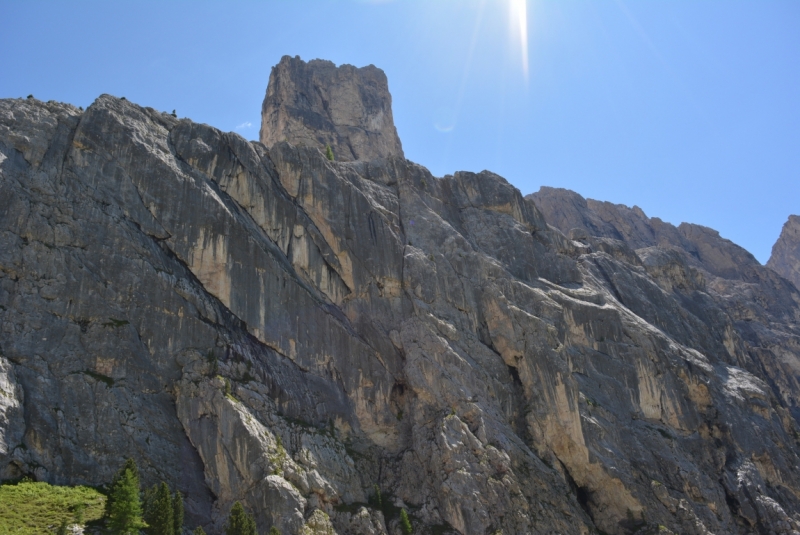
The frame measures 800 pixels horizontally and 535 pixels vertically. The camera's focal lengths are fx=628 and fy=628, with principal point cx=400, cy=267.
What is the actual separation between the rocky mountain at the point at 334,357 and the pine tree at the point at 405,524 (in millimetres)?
1064

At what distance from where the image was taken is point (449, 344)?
240 ft

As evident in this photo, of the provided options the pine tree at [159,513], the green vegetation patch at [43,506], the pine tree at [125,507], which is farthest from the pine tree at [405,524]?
the green vegetation patch at [43,506]

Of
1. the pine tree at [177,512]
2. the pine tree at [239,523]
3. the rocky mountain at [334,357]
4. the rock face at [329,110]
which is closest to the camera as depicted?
the pine tree at [177,512]

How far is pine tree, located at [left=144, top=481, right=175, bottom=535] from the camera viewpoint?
4412cm

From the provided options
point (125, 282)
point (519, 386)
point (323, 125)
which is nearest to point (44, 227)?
point (125, 282)

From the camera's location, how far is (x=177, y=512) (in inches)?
1826

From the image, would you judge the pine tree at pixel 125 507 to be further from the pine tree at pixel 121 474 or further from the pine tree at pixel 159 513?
the pine tree at pixel 159 513

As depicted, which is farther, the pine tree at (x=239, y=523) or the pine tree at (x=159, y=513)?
the pine tree at (x=239, y=523)

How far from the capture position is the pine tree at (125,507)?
141 ft

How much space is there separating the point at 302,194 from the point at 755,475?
65641mm

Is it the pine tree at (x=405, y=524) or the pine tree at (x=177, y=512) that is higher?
the pine tree at (x=177, y=512)

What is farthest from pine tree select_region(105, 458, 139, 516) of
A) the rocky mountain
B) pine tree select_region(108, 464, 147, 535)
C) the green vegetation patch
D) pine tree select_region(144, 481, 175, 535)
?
the rocky mountain

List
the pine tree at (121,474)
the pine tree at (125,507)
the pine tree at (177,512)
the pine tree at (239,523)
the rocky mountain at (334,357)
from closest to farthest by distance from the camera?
1. the pine tree at (125,507)
2. the pine tree at (121,474)
3. the pine tree at (177,512)
4. the pine tree at (239,523)
5. the rocky mountain at (334,357)

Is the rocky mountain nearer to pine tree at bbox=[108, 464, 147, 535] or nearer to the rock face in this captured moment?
pine tree at bbox=[108, 464, 147, 535]
